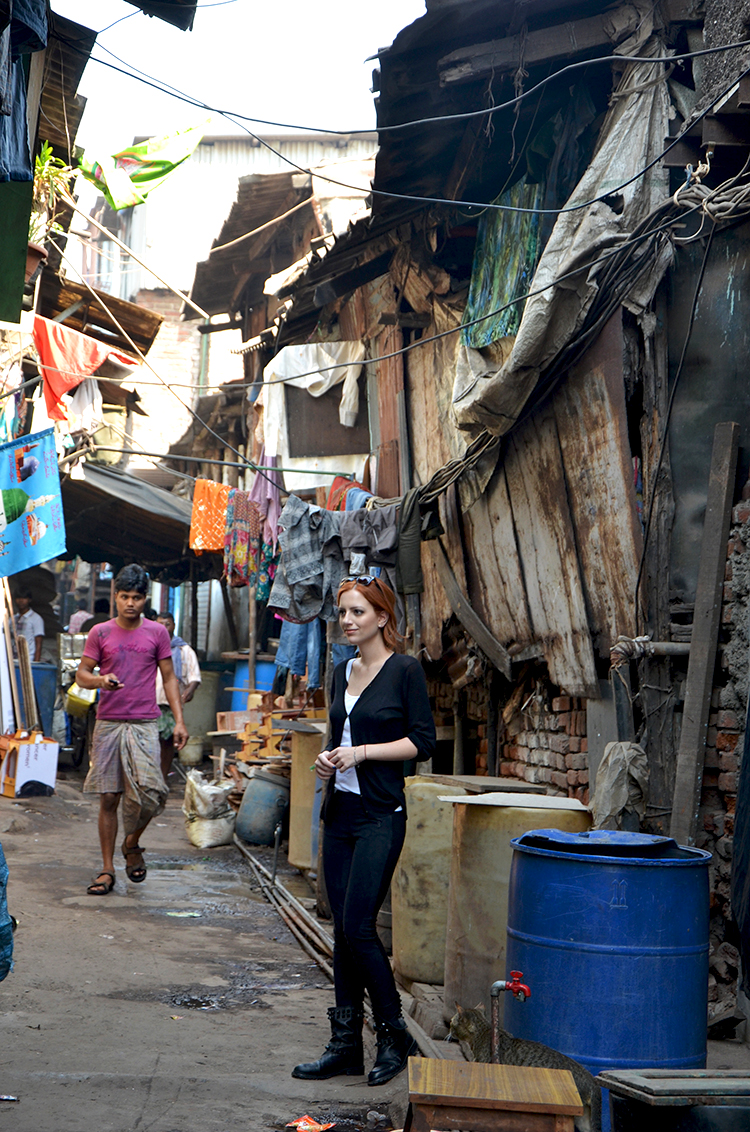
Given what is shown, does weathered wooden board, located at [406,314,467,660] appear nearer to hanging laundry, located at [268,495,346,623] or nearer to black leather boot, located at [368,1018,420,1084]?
hanging laundry, located at [268,495,346,623]

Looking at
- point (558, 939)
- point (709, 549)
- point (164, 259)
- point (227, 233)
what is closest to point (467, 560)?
point (709, 549)

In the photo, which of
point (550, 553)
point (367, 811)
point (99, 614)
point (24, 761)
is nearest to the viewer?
point (367, 811)

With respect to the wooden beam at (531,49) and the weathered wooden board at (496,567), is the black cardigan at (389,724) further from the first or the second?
the wooden beam at (531,49)

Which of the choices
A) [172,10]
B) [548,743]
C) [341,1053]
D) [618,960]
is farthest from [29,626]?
[618,960]

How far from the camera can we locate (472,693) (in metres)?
8.30

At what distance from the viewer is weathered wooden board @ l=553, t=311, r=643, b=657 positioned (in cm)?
505

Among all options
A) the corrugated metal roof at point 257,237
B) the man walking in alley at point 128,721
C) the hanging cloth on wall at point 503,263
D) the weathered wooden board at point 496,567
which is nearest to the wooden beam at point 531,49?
the hanging cloth on wall at point 503,263

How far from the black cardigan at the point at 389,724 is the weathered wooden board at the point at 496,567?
246cm

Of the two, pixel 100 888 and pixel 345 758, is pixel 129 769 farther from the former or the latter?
pixel 345 758

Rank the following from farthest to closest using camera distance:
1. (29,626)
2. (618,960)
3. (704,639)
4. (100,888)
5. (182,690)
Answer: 1. (29,626)
2. (182,690)
3. (100,888)
4. (704,639)
5. (618,960)

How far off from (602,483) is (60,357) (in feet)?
24.2

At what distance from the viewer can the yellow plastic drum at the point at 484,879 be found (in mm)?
4379

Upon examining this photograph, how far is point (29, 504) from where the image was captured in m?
9.09

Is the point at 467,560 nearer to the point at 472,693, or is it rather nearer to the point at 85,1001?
the point at 472,693
